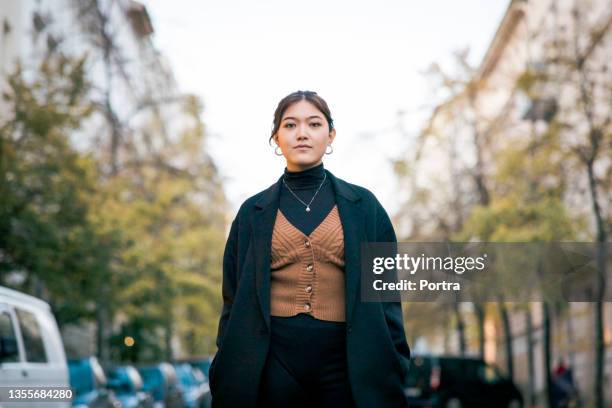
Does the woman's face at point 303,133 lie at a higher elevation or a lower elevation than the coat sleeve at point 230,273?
higher

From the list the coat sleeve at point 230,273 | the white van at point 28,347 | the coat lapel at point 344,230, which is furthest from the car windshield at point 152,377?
the coat lapel at point 344,230

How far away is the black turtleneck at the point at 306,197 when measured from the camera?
143 inches

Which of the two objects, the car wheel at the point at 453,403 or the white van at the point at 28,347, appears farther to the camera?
the car wheel at the point at 453,403

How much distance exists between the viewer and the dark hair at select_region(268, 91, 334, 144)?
3.66 m

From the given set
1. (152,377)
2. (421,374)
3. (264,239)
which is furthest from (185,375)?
(264,239)

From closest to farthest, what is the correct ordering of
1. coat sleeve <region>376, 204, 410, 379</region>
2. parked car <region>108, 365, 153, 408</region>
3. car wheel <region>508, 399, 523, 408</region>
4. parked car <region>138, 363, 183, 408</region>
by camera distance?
1. coat sleeve <region>376, 204, 410, 379</region>
2. parked car <region>108, 365, 153, 408</region>
3. parked car <region>138, 363, 183, 408</region>
4. car wheel <region>508, 399, 523, 408</region>

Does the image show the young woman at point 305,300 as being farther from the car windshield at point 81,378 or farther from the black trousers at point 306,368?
the car windshield at point 81,378

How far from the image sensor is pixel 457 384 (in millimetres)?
27156

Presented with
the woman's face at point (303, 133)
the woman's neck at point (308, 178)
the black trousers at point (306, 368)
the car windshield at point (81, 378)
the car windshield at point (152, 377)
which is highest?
the woman's face at point (303, 133)

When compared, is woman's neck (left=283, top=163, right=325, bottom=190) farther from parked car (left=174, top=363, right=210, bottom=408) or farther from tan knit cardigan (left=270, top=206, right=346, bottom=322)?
parked car (left=174, top=363, right=210, bottom=408)

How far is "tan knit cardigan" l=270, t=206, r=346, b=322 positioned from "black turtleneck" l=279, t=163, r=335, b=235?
5 centimetres

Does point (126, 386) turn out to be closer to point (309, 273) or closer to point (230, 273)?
point (230, 273)

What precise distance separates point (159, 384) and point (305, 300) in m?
18.4

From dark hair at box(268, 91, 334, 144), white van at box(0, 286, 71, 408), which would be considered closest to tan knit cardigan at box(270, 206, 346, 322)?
dark hair at box(268, 91, 334, 144)
